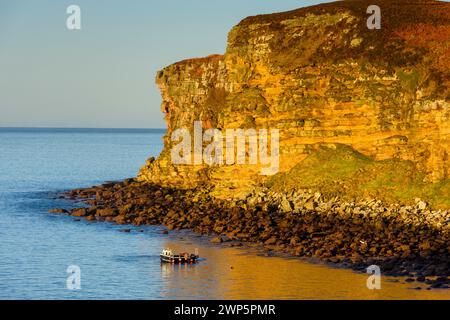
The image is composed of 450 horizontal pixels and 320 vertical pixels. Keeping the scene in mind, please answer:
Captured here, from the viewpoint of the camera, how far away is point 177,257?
6656cm

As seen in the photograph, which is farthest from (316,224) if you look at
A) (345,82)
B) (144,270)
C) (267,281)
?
(345,82)

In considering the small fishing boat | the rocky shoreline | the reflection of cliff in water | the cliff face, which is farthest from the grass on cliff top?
the small fishing boat

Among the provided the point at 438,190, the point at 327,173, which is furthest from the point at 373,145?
the point at 438,190

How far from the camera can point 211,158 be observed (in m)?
108

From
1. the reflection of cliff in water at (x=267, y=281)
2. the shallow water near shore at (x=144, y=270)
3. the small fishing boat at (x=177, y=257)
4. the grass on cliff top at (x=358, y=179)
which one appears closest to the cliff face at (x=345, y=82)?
the grass on cliff top at (x=358, y=179)

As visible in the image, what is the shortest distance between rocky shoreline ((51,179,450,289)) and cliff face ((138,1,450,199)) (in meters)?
5.56

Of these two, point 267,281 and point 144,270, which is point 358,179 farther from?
point 144,270

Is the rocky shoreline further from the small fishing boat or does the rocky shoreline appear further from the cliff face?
the small fishing boat

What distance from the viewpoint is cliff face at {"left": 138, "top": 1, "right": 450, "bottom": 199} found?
274ft

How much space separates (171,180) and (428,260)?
53865mm

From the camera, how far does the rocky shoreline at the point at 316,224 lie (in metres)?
63.4

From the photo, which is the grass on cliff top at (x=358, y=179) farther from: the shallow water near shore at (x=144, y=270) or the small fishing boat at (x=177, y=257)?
the small fishing boat at (x=177, y=257)

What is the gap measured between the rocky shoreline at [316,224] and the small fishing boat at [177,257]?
270 inches
